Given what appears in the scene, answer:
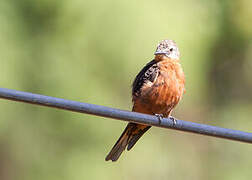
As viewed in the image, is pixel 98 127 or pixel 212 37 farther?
pixel 212 37

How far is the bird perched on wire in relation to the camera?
5.93 m

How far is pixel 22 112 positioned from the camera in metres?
8.16

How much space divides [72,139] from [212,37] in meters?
3.23

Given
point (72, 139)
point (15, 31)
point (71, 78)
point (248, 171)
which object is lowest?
point (248, 171)

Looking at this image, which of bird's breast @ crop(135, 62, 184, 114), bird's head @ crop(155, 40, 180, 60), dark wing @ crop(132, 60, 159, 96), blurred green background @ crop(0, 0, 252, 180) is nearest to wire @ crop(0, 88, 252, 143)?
bird's breast @ crop(135, 62, 184, 114)

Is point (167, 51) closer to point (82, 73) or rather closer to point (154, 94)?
point (154, 94)

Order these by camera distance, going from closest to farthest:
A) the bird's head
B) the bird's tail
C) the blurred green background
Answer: the bird's tail < the bird's head < the blurred green background

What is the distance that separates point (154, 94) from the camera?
5949mm

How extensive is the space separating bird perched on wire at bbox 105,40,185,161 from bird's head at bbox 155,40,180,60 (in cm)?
16

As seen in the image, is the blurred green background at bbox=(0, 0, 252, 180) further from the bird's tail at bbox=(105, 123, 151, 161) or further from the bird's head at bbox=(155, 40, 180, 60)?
the bird's tail at bbox=(105, 123, 151, 161)

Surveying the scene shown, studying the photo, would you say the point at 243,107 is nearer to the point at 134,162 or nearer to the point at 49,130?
the point at 134,162

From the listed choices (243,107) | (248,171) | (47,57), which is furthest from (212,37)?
(47,57)

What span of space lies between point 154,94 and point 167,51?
0.70 meters

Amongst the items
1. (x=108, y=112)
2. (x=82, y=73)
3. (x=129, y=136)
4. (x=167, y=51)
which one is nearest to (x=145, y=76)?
(x=167, y=51)
